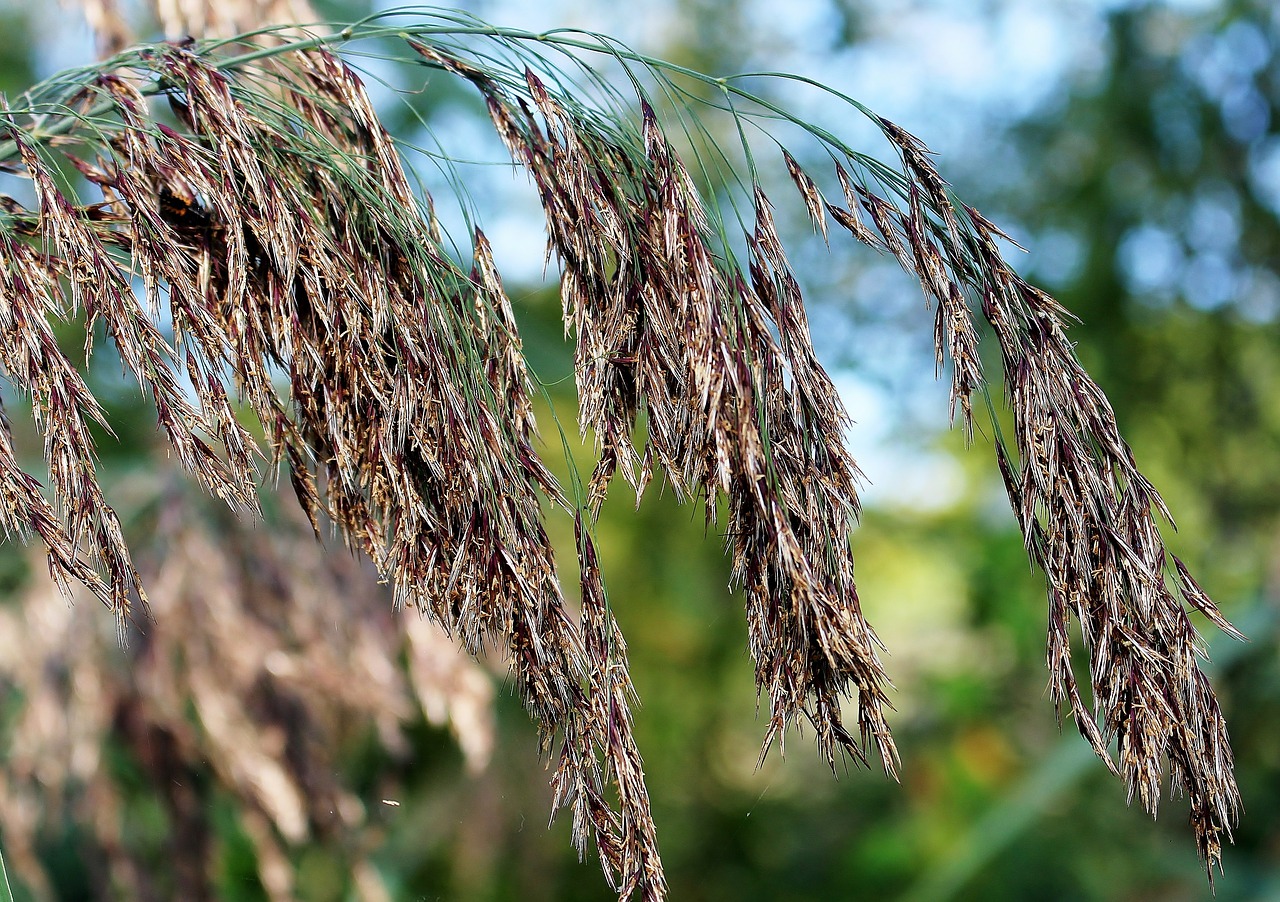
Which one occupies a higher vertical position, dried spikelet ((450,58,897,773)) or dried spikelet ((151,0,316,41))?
dried spikelet ((151,0,316,41))

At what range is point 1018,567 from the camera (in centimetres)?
443

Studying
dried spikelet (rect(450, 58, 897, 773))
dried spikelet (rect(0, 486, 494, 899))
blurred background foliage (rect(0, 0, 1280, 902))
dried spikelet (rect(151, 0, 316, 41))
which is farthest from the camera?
blurred background foliage (rect(0, 0, 1280, 902))

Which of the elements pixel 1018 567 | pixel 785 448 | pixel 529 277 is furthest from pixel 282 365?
pixel 1018 567

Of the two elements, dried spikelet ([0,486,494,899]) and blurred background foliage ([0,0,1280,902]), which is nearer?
dried spikelet ([0,486,494,899])

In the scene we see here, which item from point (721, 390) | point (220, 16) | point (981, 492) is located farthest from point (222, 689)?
point (981, 492)

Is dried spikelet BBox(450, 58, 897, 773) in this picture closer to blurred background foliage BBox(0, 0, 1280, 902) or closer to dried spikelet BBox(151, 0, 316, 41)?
dried spikelet BBox(151, 0, 316, 41)

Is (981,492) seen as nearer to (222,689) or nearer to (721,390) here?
(222,689)

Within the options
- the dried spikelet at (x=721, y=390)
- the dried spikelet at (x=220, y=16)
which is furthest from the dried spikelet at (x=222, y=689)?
the dried spikelet at (x=721, y=390)

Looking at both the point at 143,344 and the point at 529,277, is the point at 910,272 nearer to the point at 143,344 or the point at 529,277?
the point at 143,344

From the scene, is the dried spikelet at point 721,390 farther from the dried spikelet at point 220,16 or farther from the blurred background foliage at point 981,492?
the blurred background foliage at point 981,492

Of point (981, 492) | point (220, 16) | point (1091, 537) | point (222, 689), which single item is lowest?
point (1091, 537)

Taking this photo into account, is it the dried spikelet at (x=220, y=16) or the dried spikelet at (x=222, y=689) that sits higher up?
the dried spikelet at (x=220, y=16)

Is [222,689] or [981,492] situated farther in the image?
[981,492]

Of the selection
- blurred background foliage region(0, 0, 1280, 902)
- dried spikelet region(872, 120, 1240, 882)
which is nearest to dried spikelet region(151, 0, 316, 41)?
dried spikelet region(872, 120, 1240, 882)
